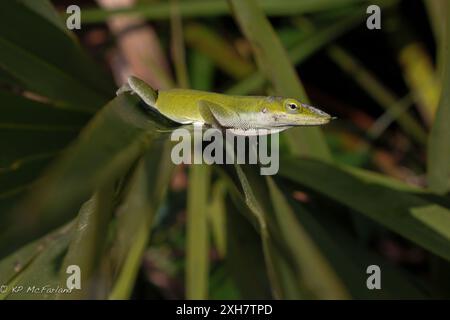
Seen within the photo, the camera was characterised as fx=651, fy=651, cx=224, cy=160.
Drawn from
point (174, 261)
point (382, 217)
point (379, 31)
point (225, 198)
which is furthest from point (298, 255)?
point (379, 31)

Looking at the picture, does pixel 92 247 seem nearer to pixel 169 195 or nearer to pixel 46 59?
pixel 46 59

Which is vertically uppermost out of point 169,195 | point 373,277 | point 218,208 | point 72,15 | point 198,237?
point 72,15

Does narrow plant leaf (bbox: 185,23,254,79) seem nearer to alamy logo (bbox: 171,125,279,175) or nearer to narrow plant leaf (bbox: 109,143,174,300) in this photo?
narrow plant leaf (bbox: 109,143,174,300)

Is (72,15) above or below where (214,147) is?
above

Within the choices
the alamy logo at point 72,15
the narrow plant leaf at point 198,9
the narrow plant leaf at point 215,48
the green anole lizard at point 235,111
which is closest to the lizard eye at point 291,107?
the green anole lizard at point 235,111

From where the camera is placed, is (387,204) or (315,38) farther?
(315,38)

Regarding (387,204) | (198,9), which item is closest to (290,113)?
(387,204)

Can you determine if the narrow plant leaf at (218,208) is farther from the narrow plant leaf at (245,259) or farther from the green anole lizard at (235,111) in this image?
the green anole lizard at (235,111)

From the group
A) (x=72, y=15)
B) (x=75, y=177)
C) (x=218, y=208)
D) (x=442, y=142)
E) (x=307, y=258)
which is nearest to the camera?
(x=75, y=177)
